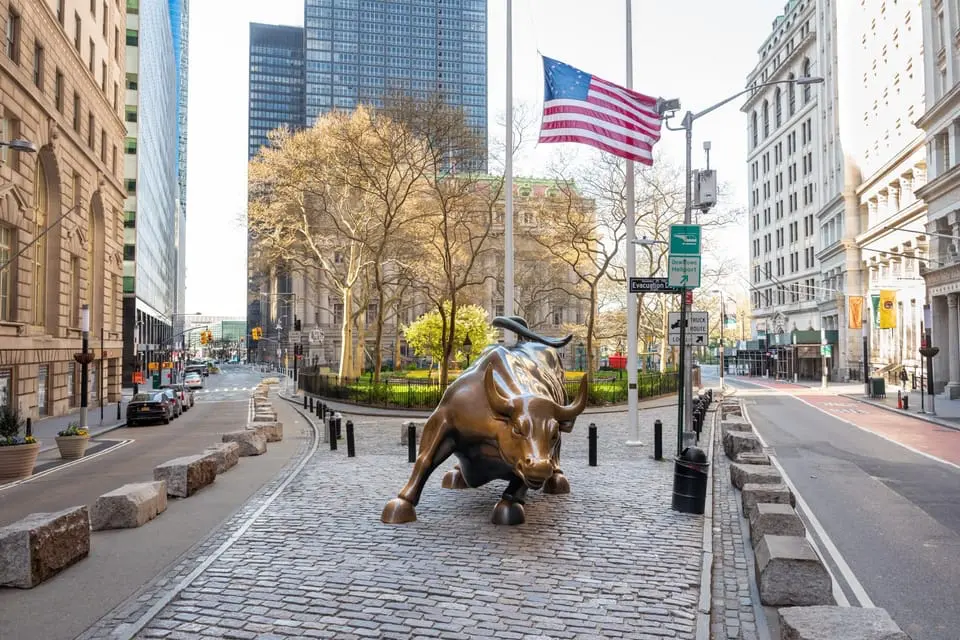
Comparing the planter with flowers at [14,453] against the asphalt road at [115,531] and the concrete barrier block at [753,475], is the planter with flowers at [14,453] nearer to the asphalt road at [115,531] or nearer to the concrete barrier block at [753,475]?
the asphalt road at [115,531]

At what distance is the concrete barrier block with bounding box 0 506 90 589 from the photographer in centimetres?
723

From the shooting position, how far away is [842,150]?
210 ft

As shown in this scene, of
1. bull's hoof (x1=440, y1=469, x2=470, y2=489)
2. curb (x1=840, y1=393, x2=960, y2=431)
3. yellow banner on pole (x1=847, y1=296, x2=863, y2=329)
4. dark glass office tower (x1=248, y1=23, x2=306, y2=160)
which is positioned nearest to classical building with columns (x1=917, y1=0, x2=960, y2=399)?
curb (x1=840, y1=393, x2=960, y2=431)

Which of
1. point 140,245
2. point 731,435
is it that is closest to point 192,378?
point 140,245

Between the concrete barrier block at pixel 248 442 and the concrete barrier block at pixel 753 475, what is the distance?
37.2 ft

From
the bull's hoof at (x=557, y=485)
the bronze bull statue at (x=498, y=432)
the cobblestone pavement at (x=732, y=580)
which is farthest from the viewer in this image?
the bull's hoof at (x=557, y=485)

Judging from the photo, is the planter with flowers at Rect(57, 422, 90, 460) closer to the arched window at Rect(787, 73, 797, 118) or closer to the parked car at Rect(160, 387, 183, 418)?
the parked car at Rect(160, 387, 183, 418)

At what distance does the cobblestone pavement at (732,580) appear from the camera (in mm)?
6234

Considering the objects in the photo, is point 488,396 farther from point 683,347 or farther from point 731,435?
point 731,435

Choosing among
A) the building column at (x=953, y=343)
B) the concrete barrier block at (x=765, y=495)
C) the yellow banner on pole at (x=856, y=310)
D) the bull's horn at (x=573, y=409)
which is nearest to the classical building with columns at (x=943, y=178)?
the building column at (x=953, y=343)

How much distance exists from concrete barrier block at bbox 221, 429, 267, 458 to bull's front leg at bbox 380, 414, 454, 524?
A: 9131 mm

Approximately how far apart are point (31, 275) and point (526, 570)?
2827 cm

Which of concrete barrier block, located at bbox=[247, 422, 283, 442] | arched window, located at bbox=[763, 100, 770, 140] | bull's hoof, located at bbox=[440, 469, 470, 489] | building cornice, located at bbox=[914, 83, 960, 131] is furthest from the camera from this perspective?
arched window, located at bbox=[763, 100, 770, 140]

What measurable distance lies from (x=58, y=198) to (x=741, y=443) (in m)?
29.8
